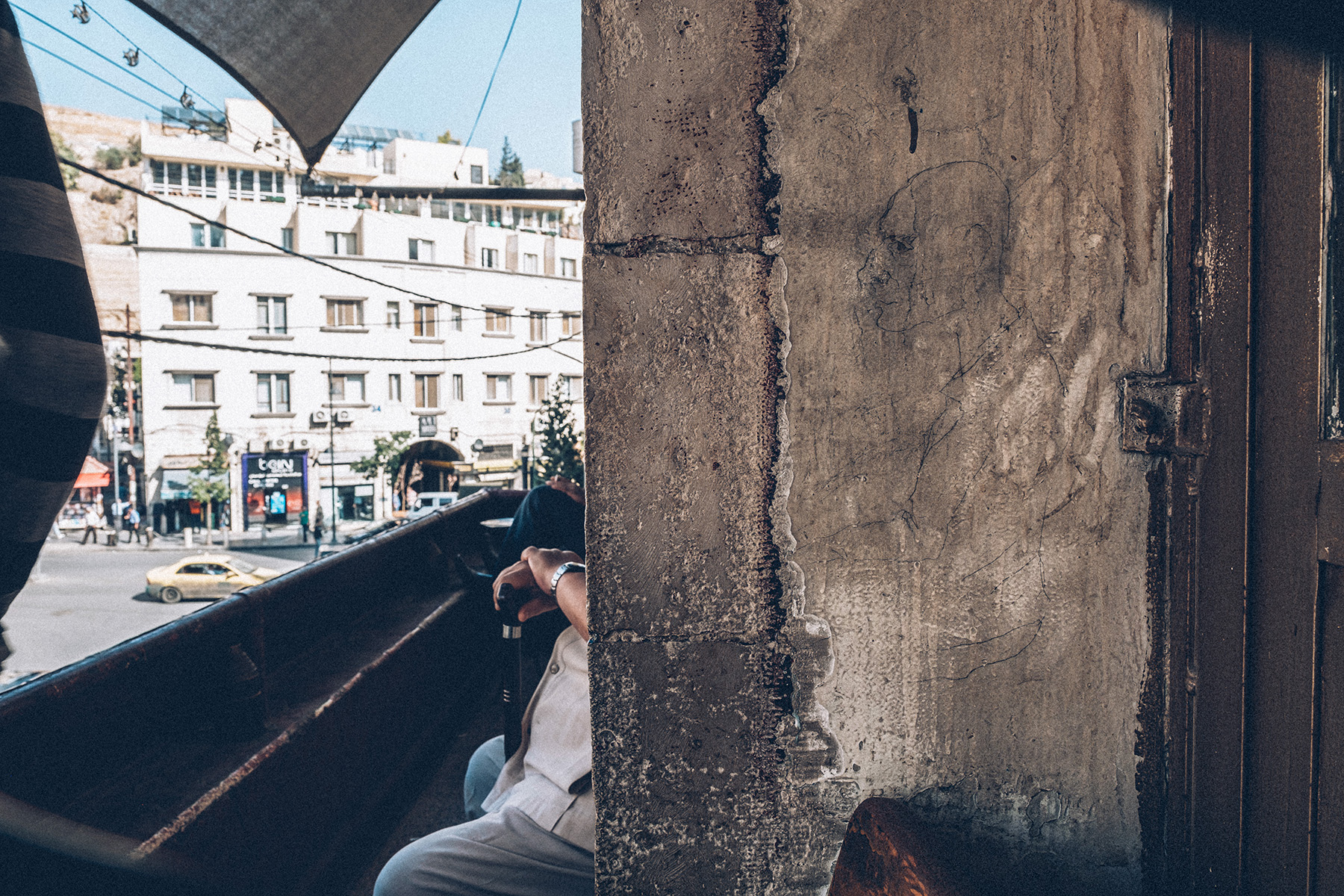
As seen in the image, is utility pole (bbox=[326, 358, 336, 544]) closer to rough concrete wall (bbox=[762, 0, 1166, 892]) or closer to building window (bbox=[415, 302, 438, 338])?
building window (bbox=[415, 302, 438, 338])

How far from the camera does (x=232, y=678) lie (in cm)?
260

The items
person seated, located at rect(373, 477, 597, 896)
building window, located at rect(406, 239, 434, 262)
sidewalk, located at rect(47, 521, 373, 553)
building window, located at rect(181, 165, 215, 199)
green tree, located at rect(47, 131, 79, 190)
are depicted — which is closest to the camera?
green tree, located at rect(47, 131, 79, 190)

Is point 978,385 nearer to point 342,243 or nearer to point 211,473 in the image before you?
point 211,473

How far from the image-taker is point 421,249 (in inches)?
1416

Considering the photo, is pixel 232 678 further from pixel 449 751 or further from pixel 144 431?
pixel 144 431

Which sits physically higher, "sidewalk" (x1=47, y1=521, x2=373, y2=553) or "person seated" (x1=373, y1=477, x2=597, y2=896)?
"person seated" (x1=373, y1=477, x2=597, y2=896)

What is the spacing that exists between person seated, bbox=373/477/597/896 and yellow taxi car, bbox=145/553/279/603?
22840 millimetres

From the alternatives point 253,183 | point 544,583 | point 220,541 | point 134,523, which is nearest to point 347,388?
point 220,541

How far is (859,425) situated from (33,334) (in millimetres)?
1470

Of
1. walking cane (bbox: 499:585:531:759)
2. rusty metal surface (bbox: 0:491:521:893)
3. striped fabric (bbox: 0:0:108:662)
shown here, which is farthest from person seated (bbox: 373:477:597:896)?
striped fabric (bbox: 0:0:108:662)

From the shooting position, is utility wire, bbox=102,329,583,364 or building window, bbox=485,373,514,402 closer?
utility wire, bbox=102,329,583,364

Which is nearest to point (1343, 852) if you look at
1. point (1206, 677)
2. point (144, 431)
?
point (1206, 677)

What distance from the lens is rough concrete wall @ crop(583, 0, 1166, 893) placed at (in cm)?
145

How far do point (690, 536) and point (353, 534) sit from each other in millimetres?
35047
